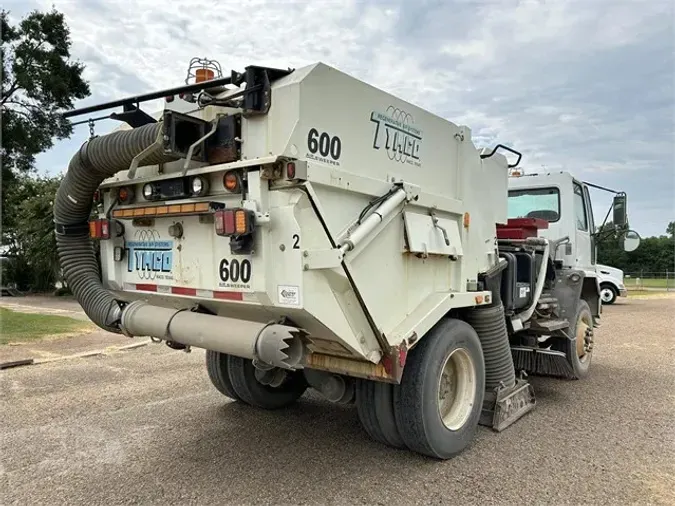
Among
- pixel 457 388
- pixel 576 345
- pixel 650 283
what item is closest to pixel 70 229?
pixel 457 388

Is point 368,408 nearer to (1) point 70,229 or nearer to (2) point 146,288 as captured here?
(2) point 146,288

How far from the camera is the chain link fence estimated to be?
31.8 meters

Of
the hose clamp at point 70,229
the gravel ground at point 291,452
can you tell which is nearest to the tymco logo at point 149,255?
the hose clamp at point 70,229

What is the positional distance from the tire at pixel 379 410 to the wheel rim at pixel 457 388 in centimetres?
48

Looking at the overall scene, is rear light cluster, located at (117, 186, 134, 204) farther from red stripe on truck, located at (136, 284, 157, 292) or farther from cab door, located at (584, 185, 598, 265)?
cab door, located at (584, 185, 598, 265)

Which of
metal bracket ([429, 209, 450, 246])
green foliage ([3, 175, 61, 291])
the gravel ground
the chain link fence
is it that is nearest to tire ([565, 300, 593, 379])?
the gravel ground

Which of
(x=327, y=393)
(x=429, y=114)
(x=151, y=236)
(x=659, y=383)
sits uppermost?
(x=429, y=114)

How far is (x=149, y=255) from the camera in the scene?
3971mm

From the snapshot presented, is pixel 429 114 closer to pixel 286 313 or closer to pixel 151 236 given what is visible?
pixel 286 313

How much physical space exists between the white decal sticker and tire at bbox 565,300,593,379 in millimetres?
4523

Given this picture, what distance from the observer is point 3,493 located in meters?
3.53

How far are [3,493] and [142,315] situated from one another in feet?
4.68

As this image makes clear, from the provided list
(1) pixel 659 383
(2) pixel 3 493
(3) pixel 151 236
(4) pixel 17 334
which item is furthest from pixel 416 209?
(4) pixel 17 334

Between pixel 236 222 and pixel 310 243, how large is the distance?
45 centimetres
